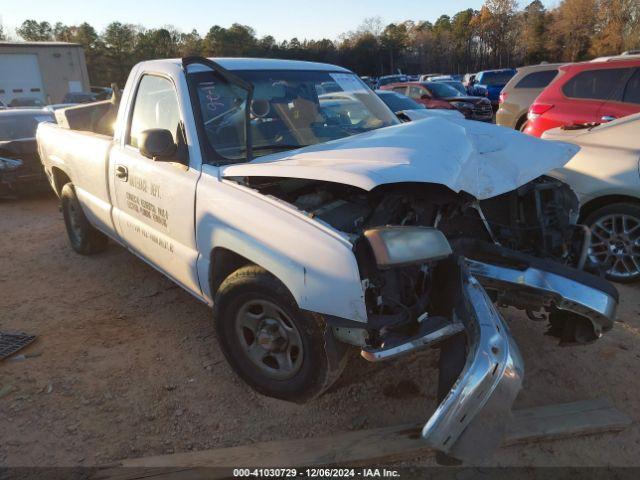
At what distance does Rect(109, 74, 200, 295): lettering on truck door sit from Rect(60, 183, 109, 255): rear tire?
1.29 meters

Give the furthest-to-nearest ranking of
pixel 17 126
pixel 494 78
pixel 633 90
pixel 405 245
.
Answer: pixel 494 78
pixel 17 126
pixel 633 90
pixel 405 245

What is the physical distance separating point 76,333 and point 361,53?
6909cm

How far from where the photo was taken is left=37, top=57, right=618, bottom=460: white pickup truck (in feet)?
7.14

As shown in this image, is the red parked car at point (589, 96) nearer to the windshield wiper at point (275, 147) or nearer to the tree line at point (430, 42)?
the windshield wiper at point (275, 147)

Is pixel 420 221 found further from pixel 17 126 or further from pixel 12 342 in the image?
pixel 17 126

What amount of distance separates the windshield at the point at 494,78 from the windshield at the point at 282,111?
20.2m

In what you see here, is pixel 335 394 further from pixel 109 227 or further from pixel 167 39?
pixel 167 39

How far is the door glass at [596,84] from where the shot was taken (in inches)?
272

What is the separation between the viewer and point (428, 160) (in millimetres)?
2422

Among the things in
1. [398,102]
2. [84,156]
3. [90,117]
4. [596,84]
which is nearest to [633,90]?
[596,84]

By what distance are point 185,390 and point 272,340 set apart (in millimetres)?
767

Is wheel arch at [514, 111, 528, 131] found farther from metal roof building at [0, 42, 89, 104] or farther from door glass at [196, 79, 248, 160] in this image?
metal roof building at [0, 42, 89, 104]

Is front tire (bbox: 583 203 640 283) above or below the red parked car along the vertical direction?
below

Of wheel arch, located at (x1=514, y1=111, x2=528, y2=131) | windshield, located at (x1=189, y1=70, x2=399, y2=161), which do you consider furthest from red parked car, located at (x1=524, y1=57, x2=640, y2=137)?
windshield, located at (x1=189, y1=70, x2=399, y2=161)
